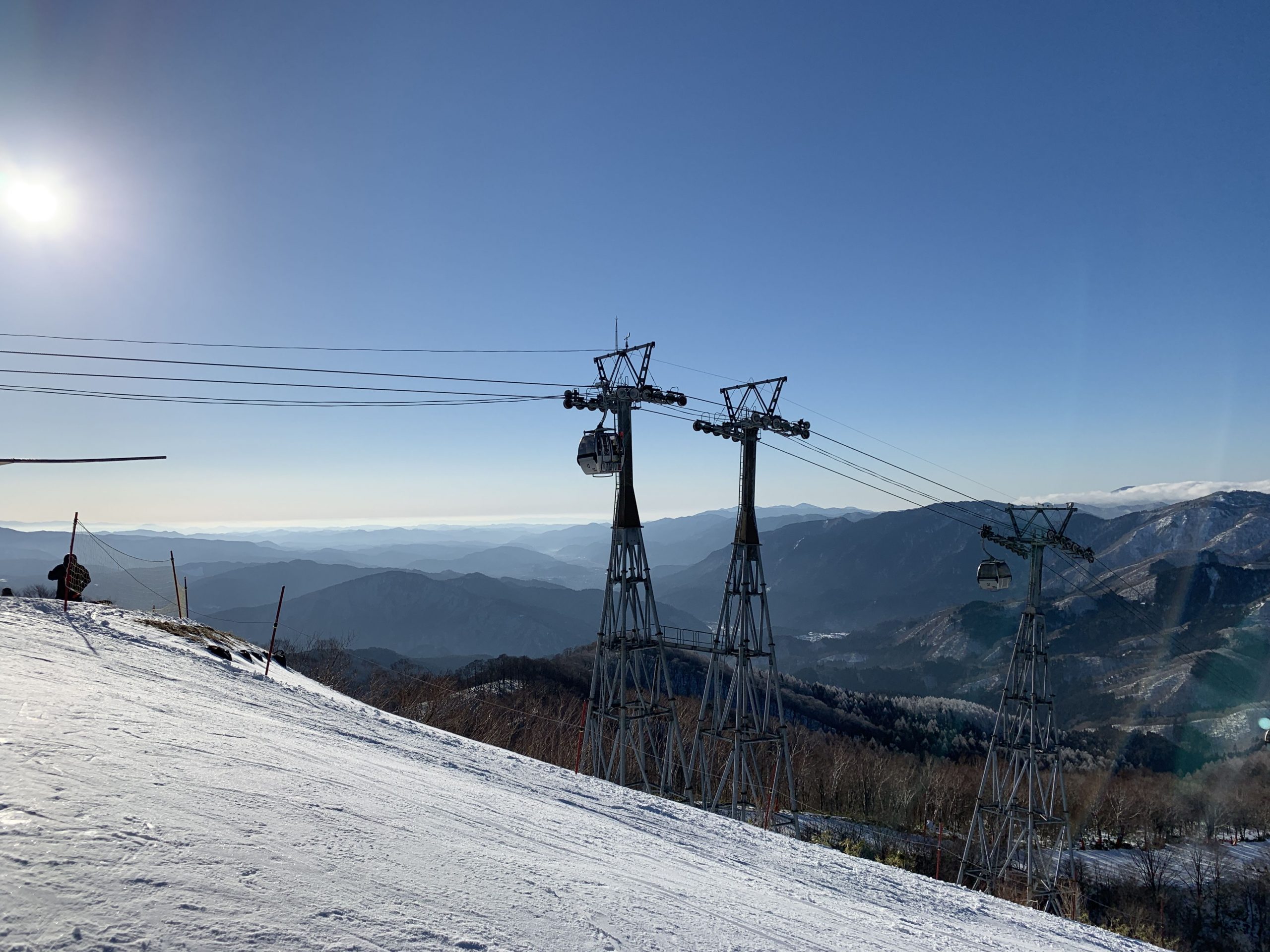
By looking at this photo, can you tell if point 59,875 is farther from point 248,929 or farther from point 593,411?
point 593,411

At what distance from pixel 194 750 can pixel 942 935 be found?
27.9ft

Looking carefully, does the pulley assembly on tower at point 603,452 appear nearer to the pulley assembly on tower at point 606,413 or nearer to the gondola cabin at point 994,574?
the pulley assembly on tower at point 606,413

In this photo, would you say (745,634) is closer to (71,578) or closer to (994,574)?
(994,574)

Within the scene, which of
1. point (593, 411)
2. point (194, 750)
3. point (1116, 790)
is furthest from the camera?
point (1116, 790)

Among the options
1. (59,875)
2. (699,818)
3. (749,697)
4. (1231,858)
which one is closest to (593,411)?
(749,697)

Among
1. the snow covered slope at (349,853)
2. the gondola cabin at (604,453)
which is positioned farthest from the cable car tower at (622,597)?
the snow covered slope at (349,853)

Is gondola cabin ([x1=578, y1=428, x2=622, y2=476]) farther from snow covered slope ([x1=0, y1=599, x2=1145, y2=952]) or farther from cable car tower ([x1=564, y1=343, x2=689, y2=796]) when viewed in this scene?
snow covered slope ([x1=0, y1=599, x2=1145, y2=952])

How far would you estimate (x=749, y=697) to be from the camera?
30.0 metres

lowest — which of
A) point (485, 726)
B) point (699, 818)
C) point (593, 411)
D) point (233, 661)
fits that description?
point (485, 726)

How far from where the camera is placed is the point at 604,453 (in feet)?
84.7

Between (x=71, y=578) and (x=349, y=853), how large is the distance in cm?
1766

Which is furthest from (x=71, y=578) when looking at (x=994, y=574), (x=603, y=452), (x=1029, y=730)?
(x=1029, y=730)

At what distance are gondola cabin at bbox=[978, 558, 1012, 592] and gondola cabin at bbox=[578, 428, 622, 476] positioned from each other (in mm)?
16589

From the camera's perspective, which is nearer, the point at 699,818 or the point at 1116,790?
the point at 699,818
